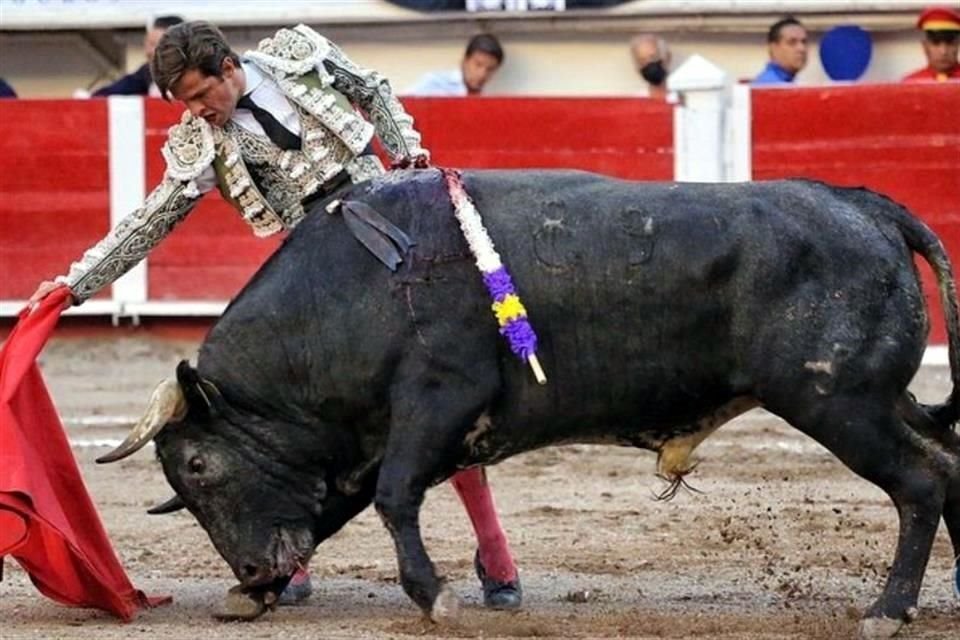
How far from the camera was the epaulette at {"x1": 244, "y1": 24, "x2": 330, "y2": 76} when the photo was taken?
459 centimetres

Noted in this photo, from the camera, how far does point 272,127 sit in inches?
179

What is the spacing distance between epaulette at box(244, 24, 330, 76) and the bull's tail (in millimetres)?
1136

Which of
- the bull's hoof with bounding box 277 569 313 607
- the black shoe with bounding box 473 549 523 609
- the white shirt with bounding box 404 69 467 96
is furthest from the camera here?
the white shirt with bounding box 404 69 467 96

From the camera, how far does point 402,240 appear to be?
434cm

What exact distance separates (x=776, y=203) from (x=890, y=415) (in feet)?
1.46

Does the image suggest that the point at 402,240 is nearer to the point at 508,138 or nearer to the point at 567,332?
the point at 567,332

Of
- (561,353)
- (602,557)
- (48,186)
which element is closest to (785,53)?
(48,186)

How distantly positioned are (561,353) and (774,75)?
523cm

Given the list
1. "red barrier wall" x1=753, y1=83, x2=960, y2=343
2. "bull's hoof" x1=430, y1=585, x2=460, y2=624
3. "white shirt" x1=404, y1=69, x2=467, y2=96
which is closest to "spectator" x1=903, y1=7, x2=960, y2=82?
"red barrier wall" x1=753, y1=83, x2=960, y2=343

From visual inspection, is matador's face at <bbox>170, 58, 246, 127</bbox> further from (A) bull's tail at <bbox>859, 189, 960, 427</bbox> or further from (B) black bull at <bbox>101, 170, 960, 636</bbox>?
(A) bull's tail at <bbox>859, 189, 960, 427</bbox>

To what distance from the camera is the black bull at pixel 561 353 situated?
13.8 ft

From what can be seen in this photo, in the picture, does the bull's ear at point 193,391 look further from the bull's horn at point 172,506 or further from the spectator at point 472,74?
the spectator at point 472,74

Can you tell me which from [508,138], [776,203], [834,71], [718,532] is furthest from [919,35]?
[776,203]

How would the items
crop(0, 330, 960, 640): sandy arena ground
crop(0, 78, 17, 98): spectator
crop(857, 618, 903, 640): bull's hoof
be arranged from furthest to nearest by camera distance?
crop(0, 78, 17, 98): spectator, crop(0, 330, 960, 640): sandy arena ground, crop(857, 618, 903, 640): bull's hoof
